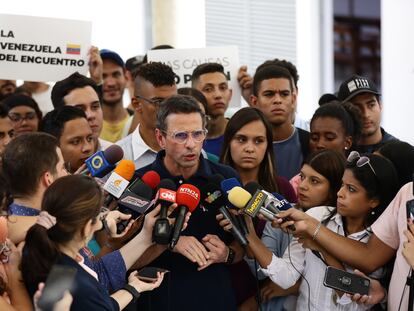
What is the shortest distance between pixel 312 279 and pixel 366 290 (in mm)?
303

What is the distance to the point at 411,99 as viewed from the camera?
9531 mm

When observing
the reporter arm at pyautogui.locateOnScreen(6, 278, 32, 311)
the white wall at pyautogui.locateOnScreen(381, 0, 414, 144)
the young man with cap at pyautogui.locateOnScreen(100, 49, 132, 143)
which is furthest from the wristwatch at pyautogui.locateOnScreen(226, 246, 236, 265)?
the white wall at pyautogui.locateOnScreen(381, 0, 414, 144)

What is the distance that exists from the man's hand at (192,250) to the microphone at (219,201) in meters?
0.15

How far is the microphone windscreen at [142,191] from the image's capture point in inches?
144

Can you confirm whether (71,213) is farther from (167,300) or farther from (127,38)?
(127,38)

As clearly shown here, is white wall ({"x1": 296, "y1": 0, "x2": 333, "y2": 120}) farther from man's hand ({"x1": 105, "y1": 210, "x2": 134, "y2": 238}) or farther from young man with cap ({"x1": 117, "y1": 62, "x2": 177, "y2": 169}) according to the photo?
man's hand ({"x1": 105, "y1": 210, "x2": 134, "y2": 238})

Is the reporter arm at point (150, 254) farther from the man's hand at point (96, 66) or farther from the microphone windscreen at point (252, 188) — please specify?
the man's hand at point (96, 66)

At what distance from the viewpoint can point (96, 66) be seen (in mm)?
5922

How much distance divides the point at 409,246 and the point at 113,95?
11.0 ft

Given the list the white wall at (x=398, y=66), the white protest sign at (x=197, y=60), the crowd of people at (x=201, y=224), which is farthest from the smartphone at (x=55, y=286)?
the white wall at (x=398, y=66)

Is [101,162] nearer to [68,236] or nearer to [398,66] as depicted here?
[68,236]

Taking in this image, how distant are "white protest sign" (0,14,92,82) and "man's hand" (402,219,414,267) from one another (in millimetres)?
2926


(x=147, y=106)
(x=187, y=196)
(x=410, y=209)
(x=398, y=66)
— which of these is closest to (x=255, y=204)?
(x=187, y=196)

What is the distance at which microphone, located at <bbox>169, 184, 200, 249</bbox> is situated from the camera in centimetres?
353
